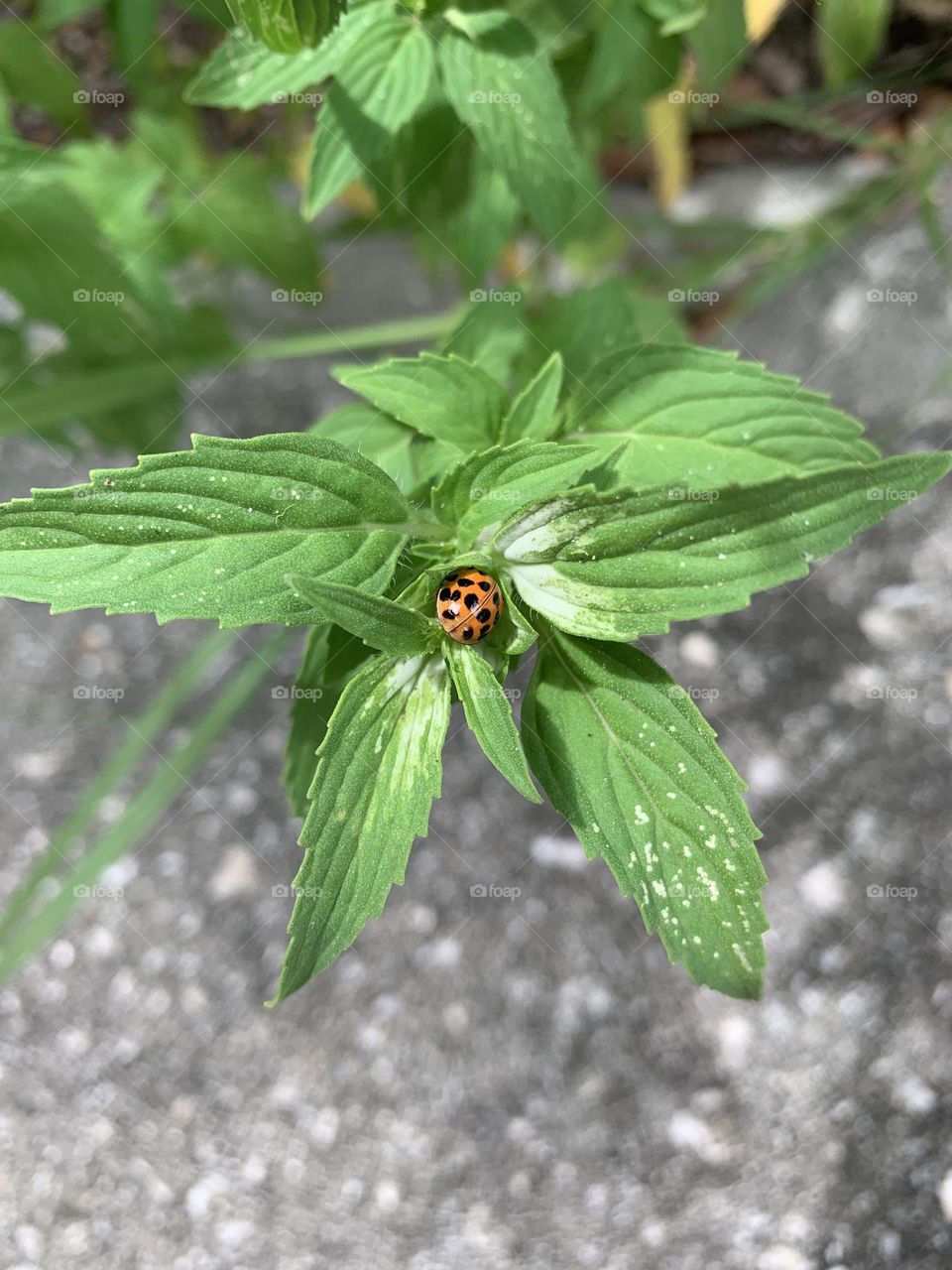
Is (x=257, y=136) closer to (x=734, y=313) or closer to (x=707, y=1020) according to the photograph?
(x=734, y=313)

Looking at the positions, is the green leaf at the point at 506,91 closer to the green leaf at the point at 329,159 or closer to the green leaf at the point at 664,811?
the green leaf at the point at 329,159

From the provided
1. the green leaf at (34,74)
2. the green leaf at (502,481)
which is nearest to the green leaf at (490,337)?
the green leaf at (502,481)

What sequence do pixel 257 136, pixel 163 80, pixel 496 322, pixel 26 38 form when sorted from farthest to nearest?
pixel 257 136 < pixel 163 80 < pixel 26 38 < pixel 496 322

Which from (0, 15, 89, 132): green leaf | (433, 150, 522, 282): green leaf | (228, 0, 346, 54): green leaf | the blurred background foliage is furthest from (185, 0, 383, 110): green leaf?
(0, 15, 89, 132): green leaf

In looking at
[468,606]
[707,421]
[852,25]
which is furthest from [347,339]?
[468,606]

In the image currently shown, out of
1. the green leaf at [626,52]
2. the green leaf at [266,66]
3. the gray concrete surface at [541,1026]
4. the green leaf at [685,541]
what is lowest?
the gray concrete surface at [541,1026]

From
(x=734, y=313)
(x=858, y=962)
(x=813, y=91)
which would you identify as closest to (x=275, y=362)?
(x=734, y=313)

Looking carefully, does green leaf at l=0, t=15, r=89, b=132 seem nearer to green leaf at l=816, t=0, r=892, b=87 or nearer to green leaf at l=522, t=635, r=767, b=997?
green leaf at l=816, t=0, r=892, b=87
